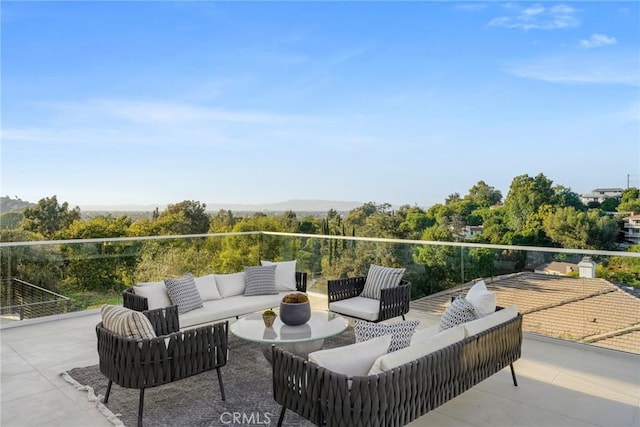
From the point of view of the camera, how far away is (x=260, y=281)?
5.20 metres

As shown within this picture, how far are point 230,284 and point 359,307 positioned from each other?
1.60 m

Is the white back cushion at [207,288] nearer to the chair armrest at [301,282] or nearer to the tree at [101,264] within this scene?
the chair armrest at [301,282]

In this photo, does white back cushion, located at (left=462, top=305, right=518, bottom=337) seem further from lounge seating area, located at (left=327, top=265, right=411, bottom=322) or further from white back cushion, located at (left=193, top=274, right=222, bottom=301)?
white back cushion, located at (left=193, top=274, right=222, bottom=301)

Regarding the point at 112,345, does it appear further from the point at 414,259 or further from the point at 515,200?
the point at 515,200

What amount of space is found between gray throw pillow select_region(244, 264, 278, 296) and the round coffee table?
3.54 feet

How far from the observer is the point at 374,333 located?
2488 mm

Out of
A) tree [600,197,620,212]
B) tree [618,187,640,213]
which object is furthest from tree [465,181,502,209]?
tree [618,187,640,213]

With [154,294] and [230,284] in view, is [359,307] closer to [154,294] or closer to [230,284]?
[230,284]

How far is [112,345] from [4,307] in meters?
3.51

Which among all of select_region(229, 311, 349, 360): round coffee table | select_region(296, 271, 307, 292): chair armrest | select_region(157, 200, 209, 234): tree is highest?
select_region(157, 200, 209, 234): tree

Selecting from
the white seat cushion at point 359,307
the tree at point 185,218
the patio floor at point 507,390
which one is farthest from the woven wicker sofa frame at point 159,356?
the tree at point 185,218

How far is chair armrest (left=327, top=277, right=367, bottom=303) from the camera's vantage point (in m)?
4.88

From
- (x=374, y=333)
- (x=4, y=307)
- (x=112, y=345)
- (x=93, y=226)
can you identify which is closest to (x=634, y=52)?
(x=374, y=333)

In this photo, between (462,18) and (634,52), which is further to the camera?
(634,52)
